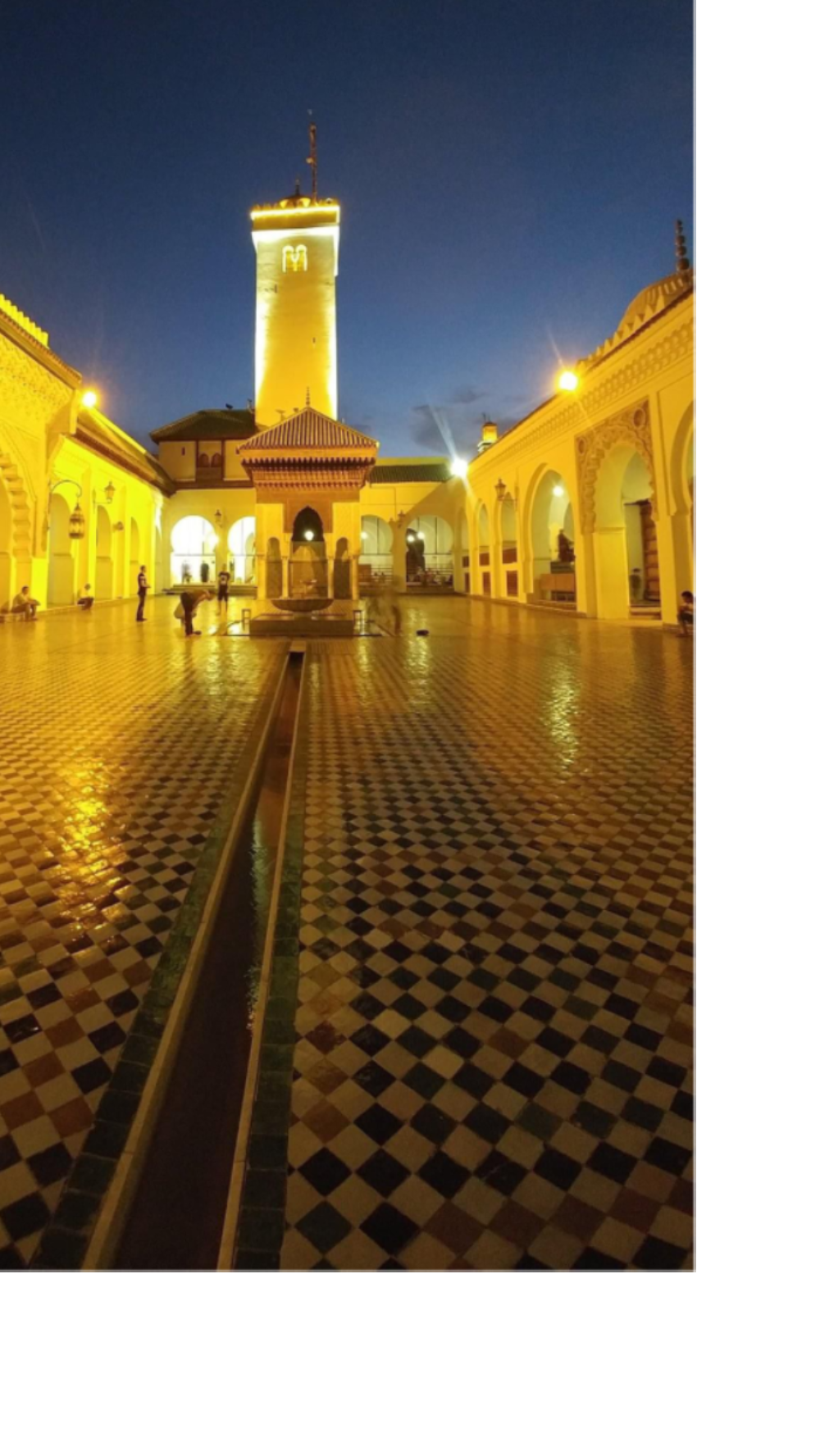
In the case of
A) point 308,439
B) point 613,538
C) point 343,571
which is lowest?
point 343,571

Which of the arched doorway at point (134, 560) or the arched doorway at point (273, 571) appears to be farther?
the arched doorway at point (134, 560)

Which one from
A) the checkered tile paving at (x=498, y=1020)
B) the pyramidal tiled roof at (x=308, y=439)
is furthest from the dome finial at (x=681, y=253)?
the checkered tile paving at (x=498, y=1020)

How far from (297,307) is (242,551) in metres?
7.84

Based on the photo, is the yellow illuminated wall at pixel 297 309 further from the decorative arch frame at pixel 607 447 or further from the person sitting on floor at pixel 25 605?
the decorative arch frame at pixel 607 447

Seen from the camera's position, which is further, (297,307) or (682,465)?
(297,307)

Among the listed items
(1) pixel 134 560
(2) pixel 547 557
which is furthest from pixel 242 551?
(2) pixel 547 557

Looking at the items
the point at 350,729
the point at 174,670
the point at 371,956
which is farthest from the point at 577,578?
the point at 371,956

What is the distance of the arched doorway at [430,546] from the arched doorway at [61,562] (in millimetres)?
12001

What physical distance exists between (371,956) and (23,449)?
12.6 meters

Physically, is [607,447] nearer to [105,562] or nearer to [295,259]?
[105,562]

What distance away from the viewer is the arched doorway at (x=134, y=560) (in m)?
18.9

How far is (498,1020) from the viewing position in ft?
5.02

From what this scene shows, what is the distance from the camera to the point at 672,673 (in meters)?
6.04
